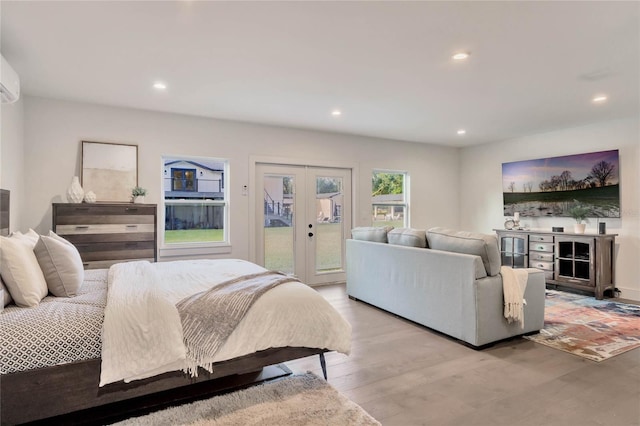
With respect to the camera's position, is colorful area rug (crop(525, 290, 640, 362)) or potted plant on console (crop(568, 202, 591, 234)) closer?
colorful area rug (crop(525, 290, 640, 362))

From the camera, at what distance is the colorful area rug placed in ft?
10.1

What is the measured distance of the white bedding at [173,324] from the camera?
5.67ft

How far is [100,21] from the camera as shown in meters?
2.44

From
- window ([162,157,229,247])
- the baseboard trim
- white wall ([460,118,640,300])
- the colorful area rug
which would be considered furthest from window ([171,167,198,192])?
the baseboard trim

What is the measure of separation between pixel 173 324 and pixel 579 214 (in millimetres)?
5911

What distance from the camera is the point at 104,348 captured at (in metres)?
1.70

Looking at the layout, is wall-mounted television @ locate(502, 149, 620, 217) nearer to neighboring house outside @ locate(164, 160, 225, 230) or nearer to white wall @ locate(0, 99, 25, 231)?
neighboring house outside @ locate(164, 160, 225, 230)

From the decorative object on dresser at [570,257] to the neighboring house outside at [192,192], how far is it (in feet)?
15.9

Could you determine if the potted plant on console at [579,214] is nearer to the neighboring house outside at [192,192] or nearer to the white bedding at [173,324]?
the white bedding at [173,324]

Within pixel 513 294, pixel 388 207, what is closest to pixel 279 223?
pixel 388 207

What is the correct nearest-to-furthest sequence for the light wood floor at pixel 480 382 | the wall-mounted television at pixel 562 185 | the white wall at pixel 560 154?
the light wood floor at pixel 480 382
the white wall at pixel 560 154
the wall-mounted television at pixel 562 185

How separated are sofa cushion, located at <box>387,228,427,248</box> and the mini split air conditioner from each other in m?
3.78

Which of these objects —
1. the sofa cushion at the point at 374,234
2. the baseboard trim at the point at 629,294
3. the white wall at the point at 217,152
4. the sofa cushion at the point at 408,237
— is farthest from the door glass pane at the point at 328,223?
the baseboard trim at the point at 629,294

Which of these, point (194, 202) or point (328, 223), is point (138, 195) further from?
point (328, 223)
